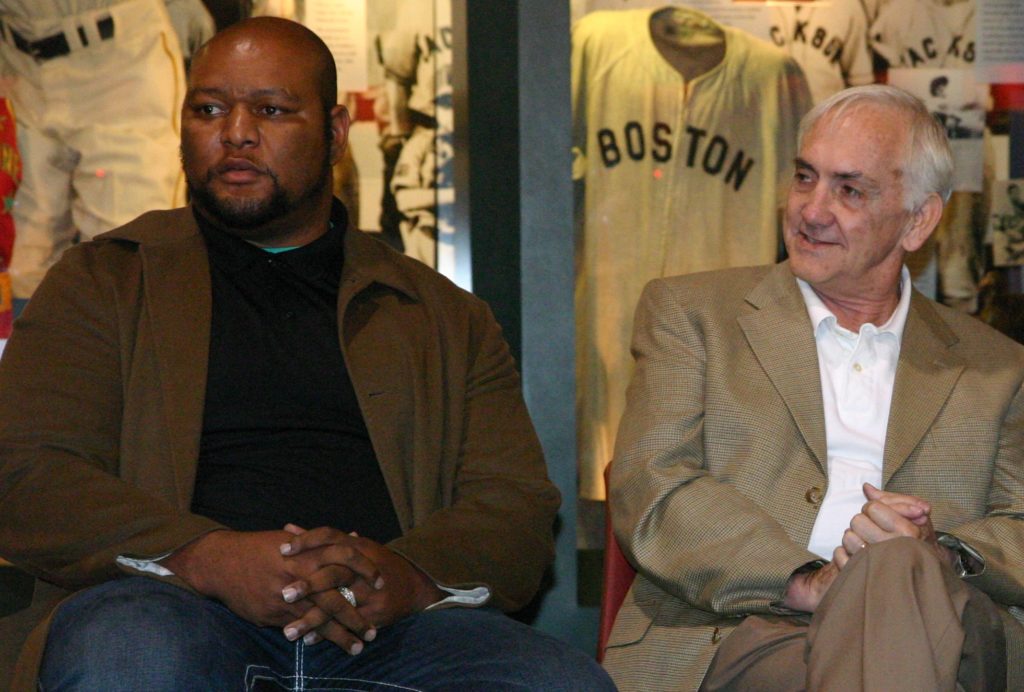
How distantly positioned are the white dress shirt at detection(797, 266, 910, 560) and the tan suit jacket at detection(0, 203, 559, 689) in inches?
23.0

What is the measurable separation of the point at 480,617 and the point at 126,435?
2.45 feet

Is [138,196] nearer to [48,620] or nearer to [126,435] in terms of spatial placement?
[126,435]

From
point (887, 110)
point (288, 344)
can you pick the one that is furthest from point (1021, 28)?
point (288, 344)

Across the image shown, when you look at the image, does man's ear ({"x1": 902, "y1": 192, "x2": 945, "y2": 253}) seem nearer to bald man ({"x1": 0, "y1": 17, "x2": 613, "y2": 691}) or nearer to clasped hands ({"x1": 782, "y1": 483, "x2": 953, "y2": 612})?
clasped hands ({"x1": 782, "y1": 483, "x2": 953, "y2": 612})

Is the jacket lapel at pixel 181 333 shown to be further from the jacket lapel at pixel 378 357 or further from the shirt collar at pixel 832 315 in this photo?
the shirt collar at pixel 832 315

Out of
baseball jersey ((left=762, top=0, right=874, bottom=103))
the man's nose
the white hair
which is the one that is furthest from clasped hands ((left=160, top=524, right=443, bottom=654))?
baseball jersey ((left=762, top=0, right=874, bottom=103))

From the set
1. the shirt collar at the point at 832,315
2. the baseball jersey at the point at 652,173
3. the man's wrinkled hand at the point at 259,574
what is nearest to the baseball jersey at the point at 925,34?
the baseball jersey at the point at 652,173

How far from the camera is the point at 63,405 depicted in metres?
2.57

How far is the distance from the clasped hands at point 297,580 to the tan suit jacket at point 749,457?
0.61 meters

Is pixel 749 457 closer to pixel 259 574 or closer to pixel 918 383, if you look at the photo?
pixel 918 383

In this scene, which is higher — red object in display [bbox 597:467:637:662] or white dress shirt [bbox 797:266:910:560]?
white dress shirt [bbox 797:266:910:560]

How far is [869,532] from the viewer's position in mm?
2570

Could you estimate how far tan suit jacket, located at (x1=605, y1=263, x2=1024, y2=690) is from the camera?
2.74m

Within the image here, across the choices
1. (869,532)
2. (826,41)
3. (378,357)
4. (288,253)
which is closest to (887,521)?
(869,532)
